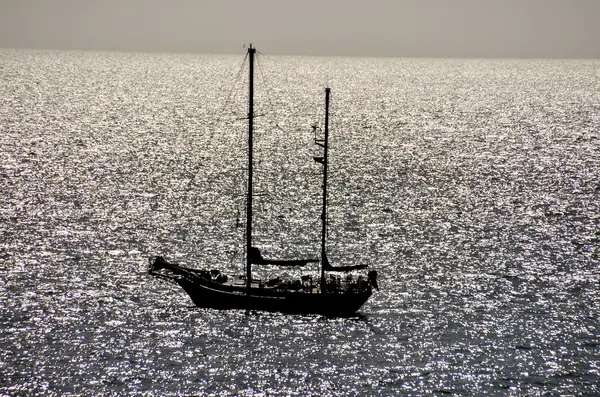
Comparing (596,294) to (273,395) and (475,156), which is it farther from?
(475,156)

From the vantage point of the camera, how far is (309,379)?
60.9m

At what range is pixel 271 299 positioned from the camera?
73812mm

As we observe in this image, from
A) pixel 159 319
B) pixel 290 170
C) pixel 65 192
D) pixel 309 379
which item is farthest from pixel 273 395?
pixel 290 170

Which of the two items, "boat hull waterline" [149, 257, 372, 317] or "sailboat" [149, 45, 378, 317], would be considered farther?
"boat hull waterline" [149, 257, 372, 317]

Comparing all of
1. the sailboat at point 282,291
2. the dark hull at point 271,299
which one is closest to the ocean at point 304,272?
the dark hull at point 271,299

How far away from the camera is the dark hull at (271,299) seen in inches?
2884

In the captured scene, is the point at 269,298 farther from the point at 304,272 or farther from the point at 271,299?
the point at 304,272

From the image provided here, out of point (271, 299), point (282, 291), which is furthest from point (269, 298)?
point (282, 291)

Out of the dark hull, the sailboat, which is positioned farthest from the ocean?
the sailboat

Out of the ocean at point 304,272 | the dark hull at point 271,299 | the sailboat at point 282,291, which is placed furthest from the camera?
the dark hull at point 271,299

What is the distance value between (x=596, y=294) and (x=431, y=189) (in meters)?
56.3

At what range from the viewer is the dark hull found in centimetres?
7325

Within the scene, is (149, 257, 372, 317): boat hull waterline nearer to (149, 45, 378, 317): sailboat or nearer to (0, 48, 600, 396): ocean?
(149, 45, 378, 317): sailboat

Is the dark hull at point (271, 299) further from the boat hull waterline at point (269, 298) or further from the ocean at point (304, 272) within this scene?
the ocean at point (304, 272)
